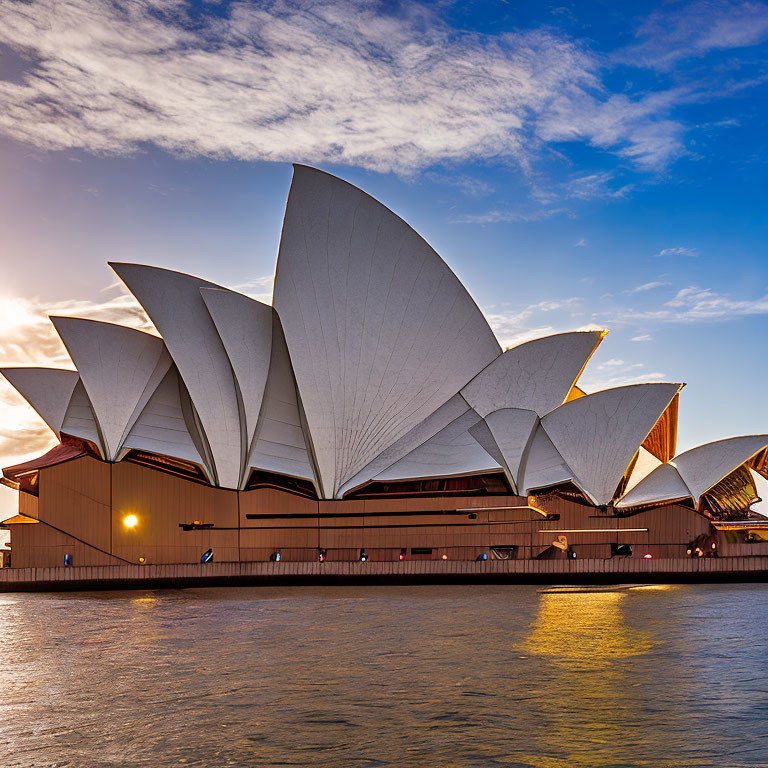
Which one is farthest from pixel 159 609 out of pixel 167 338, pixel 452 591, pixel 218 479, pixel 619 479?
pixel 619 479

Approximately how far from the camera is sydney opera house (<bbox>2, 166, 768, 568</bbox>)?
32.6 m

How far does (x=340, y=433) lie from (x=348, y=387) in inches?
A: 72.4

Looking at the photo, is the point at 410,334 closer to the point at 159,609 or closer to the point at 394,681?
the point at 159,609

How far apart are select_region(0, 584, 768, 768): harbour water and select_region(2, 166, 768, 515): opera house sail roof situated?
1299cm

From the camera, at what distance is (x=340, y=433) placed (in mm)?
33688

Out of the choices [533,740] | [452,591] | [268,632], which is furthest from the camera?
[452,591]

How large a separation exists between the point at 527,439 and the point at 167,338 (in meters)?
14.2

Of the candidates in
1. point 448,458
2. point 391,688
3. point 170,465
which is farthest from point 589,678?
point 170,465

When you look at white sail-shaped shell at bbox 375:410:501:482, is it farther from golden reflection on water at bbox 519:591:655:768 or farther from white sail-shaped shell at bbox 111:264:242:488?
golden reflection on water at bbox 519:591:655:768

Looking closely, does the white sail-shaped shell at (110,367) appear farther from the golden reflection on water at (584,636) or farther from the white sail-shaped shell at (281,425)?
the golden reflection on water at (584,636)

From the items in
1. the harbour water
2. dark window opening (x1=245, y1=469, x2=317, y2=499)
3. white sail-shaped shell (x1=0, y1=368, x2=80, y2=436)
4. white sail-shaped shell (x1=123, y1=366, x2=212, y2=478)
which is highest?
white sail-shaped shell (x1=0, y1=368, x2=80, y2=436)

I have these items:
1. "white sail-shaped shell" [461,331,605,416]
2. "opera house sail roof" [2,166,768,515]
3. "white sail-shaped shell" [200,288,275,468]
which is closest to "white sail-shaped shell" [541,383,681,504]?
"opera house sail roof" [2,166,768,515]

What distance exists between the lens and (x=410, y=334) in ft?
110

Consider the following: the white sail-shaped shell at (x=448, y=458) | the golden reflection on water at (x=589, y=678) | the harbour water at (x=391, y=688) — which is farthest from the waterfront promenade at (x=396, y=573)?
the harbour water at (x=391, y=688)
